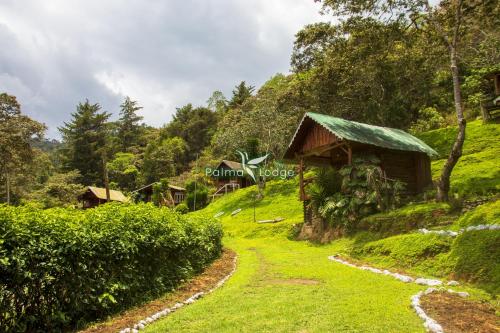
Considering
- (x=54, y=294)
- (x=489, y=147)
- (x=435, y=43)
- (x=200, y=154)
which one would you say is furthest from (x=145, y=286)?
(x=200, y=154)

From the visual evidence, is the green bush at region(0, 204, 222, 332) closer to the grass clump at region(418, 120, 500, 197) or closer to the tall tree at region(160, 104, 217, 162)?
the grass clump at region(418, 120, 500, 197)

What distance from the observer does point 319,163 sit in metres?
24.8

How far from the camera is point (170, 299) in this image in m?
8.79

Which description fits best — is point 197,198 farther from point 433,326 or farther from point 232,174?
point 433,326

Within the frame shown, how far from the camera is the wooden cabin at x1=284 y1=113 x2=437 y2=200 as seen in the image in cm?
1980

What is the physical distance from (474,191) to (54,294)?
17.1 metres

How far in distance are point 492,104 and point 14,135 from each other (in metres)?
43.2

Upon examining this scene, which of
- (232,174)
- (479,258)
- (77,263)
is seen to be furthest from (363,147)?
(232,174)

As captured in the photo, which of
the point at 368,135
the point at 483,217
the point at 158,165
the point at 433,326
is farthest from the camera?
the point at 158,165

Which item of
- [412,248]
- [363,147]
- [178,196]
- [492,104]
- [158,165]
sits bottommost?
[412,248]

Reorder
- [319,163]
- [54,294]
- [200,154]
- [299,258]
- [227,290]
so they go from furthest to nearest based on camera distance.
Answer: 1. [200,154]
2. [319,163]
3. [299,258]
4. [227,290]
5. [54,294]

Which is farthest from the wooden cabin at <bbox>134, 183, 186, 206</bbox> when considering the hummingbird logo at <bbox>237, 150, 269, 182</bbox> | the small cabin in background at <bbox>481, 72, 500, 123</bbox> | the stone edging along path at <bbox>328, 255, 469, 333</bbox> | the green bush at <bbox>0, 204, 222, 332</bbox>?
the green bush at <bbox>0, 204, 222, 332</bbox>

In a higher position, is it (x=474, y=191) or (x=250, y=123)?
(x=250, y=123)

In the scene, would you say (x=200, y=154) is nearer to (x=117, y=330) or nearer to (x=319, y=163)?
(x=319, y=163)
